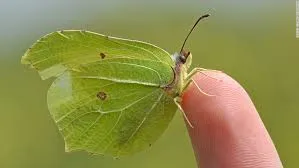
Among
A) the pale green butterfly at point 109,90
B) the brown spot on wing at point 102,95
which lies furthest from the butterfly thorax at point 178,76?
the brown spot on wing at point 102,95

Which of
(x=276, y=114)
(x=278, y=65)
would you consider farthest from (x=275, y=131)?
(x=278, y=65)

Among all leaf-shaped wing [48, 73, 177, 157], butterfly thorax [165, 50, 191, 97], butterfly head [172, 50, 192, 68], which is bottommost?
leaf-shaped wing [48, 73, 177, 157]

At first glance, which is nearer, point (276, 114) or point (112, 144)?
point (112, 144)

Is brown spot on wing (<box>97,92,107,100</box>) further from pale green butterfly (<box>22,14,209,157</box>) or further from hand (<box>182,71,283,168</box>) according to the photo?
hand (<box>182,71,283,168</box>)

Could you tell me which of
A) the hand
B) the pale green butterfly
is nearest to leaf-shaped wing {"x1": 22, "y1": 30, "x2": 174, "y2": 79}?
the pale green butterfly

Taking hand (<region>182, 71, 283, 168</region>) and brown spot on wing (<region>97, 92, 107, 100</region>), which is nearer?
hand (<region>182, 71, 283, 168</region>)

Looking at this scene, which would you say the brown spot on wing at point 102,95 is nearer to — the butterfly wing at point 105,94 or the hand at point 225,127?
the butterfly wing at point 105,94

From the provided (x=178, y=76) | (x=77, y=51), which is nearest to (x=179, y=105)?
(x=178, y=76)

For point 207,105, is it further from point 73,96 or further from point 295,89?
point 295,89
